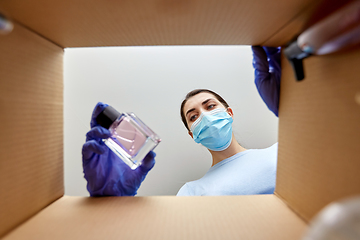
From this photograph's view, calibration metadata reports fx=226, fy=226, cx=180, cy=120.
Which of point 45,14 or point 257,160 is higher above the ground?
point 45,14

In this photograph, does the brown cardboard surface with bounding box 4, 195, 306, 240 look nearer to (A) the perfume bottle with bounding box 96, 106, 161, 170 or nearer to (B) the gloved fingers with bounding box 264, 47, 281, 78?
(A) the perfume bottle with bounding box 96, 106, 161, 170

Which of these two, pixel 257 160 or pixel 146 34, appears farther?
pixel 257 160

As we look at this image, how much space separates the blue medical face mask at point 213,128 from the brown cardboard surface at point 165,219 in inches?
21.3

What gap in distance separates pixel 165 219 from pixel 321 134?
276 millimetres

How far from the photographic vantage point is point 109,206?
16.9 inches

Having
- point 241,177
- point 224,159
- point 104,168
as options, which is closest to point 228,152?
point 224,159

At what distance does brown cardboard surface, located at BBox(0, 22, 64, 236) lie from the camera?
34 centimetres

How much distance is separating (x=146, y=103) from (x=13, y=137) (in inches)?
34.9

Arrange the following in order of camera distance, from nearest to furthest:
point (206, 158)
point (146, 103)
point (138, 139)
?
point (138, 139) < point (146, 103) < point (206, 158)

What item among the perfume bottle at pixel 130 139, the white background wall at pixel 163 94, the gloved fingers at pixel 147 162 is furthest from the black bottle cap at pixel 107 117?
the white background wall at pixel 163 94

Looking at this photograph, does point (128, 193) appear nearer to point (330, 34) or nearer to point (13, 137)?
point (13, 137)

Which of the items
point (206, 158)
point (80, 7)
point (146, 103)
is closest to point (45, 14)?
point (80, 7)

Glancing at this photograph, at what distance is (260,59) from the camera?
0.57 m

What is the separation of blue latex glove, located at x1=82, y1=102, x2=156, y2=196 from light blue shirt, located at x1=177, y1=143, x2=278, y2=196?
476mm
